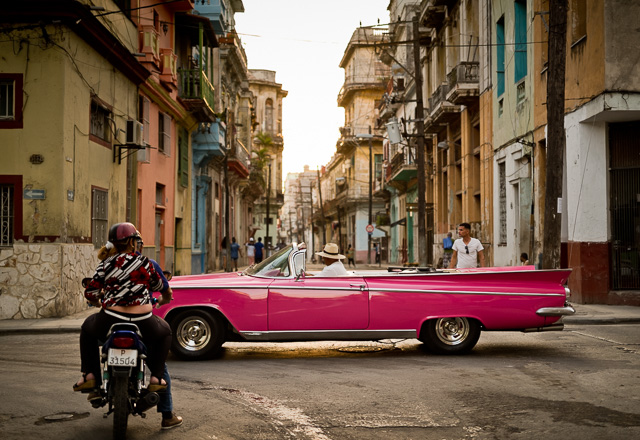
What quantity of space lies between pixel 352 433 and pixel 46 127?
11.0 meters

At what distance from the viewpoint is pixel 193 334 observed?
8.88 m

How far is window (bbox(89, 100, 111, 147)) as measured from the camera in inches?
648

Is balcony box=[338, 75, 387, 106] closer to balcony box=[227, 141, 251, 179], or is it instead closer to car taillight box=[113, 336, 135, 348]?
balcony box=[227, 141, 251, 179]

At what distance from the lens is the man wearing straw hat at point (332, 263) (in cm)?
927

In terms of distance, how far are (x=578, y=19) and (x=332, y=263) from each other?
32.6 feet

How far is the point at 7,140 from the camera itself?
14.5m

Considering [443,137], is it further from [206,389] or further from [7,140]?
[206,389]

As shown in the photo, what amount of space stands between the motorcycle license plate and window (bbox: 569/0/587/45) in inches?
547

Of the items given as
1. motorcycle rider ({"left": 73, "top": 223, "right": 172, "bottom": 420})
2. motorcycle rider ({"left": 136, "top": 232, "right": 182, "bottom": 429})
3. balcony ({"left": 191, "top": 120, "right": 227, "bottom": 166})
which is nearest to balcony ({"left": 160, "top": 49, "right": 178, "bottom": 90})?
balcony ({"left": 191, "top": 120, "right": 227, "bottom": 166})

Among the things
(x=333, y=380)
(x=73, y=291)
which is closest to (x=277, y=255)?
(x=333, y=380)

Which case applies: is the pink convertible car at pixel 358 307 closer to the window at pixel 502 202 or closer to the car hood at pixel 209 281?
the car hood at pixel 209 281

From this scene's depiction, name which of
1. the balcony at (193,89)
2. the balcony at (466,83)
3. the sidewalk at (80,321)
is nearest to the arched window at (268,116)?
the balcony at (193,89)

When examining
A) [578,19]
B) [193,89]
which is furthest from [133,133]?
[578,19]

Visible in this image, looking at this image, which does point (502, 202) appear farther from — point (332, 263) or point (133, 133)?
point (332, 263)
